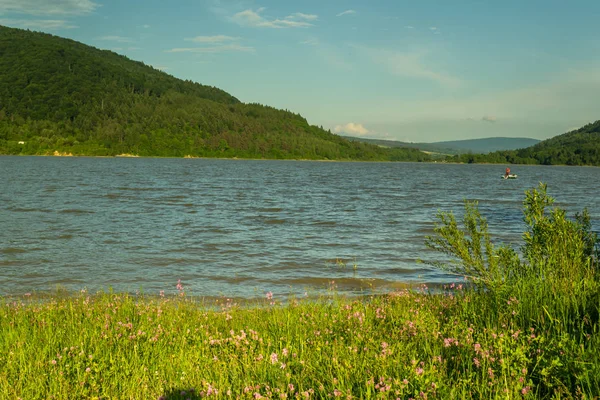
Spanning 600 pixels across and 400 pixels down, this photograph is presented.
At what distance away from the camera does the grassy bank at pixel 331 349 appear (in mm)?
4668

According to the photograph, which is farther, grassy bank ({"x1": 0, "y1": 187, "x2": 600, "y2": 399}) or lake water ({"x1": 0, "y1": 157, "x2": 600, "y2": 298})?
lake water ({"x1": 0, "y1": 157, "x2": 600, "y2": 298})

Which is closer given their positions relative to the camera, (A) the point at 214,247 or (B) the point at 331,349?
(B) the point at 331,349

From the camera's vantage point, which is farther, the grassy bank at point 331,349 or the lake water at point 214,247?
the lake water at point 214,247

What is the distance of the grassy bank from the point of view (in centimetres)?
467

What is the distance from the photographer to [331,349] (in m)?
5.94

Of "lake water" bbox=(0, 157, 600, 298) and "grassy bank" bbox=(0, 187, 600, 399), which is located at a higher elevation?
"grassy bank" bbox=(0, 187, 600, 399)

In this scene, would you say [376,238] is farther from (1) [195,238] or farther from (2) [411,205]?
(2) [411,205]

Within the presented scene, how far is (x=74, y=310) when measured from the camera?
8812mm

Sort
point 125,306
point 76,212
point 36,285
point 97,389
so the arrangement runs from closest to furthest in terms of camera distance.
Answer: point 97,389 < point 125,306 < point 36,285 < point 76,212

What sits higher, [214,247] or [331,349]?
[331,349]

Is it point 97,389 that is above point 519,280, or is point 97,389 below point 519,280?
below

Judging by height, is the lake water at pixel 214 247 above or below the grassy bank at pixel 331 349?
Result: below

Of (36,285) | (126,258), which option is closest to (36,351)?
(36,285)

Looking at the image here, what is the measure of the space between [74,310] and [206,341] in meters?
3.48
